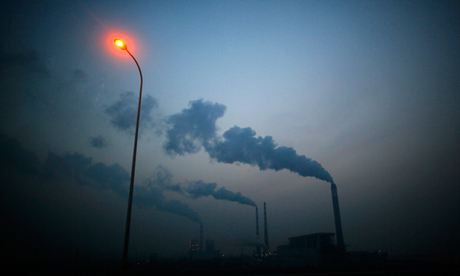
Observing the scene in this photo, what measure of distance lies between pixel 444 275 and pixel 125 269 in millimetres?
14862

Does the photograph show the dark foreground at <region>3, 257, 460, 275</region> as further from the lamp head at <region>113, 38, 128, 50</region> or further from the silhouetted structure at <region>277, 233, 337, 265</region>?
the lamp head at <region>113, 38, 128, 50</region>

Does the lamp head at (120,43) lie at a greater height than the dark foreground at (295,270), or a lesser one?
greater

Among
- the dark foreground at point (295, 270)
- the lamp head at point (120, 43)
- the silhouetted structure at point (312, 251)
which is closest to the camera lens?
the lamp head at point (120, 43)

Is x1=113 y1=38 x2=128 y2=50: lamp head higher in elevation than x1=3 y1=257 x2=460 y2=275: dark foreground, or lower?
higher

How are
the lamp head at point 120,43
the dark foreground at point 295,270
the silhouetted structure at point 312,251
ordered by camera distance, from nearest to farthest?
1. the lamp head at point 120,43
2. the dark foreground at point 295,270
3. the silhouetted structure at point 312,251

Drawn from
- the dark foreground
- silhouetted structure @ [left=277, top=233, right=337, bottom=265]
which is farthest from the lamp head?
silhouetted structure @ [left=277, top=233, right=337, bottom=265]

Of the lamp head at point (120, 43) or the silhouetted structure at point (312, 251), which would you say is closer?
the lamp head at point (120, 43)

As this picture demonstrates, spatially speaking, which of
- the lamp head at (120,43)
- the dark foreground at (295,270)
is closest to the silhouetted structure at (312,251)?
the dark foreground at (295,270)

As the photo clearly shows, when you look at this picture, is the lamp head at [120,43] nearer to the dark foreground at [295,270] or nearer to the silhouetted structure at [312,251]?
the dark foreground at [295,270]

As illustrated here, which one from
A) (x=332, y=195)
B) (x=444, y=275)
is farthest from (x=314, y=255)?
(x=444, y=275)

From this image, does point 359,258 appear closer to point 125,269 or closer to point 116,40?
point 125,269

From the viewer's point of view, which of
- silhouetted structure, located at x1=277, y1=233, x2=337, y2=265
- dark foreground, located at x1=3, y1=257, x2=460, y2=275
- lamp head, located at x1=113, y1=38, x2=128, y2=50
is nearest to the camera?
lamp head, located at x1=113, y1=38, x2=128, y2=50

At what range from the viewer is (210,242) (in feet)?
349

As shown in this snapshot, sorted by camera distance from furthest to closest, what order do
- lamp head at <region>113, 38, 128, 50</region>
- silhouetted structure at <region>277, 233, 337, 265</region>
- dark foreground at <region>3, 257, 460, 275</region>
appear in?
silhouetted structure at <region>277, 233, 337, 265</region> < dark foreground at <region>3, 257, 460, 275</region> < lamp head at <region>113, 38, 128, 50</region>
